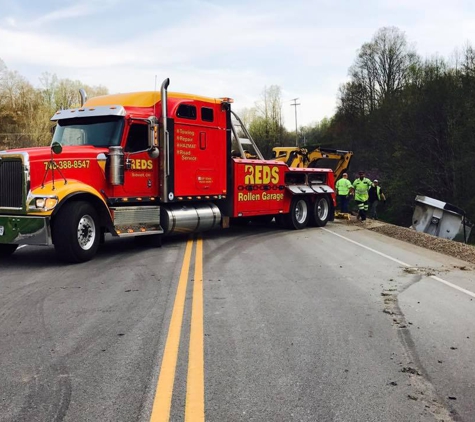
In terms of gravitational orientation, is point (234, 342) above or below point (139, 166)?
below

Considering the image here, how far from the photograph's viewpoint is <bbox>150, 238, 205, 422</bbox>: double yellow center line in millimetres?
3518

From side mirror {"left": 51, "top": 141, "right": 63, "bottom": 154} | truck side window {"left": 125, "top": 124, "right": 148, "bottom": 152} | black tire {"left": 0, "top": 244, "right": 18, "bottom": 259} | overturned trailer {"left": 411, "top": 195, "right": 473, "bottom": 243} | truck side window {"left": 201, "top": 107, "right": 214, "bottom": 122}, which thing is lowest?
overturned trailer {"left": 411, "top": 195, "right": 473, "bottom": 243}

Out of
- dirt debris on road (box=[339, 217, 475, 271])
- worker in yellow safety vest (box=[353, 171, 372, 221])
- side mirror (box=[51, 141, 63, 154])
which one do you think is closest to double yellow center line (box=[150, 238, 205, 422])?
side mirror (box=[51, 141, 63, 154])

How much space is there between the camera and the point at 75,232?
30.4 ft

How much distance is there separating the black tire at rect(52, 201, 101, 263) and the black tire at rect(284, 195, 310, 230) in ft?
24.9

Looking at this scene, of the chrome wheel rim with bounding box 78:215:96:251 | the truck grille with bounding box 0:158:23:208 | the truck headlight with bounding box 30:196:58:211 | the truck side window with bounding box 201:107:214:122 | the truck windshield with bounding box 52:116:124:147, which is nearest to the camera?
the truck headlight with bounding box 30:196:58:211

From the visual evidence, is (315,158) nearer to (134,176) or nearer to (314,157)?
(314,157)

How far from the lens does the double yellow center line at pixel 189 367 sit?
11.5 feet

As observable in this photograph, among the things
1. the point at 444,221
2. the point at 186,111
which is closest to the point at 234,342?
the point at 186,111

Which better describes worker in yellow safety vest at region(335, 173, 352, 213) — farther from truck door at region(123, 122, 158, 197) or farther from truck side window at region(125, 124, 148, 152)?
truck side window at region(125, 124, 148, 152)

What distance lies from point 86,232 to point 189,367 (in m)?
5.99

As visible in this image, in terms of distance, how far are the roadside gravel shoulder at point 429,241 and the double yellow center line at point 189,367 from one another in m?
7.57

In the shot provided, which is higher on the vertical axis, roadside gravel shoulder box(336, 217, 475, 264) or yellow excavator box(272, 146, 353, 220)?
yellow excavator box(272, 146, 353, 220)

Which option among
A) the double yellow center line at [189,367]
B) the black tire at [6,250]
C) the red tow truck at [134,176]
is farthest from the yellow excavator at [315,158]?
the double yellow center line at [189,367]
